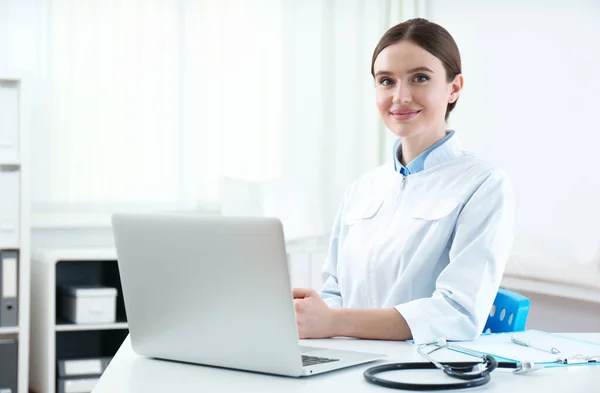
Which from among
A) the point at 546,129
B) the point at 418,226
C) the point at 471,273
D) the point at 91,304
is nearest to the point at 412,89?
the point at 418,226

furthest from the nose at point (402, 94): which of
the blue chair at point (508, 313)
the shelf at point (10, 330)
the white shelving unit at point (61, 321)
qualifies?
the shelf at point (10, 330)

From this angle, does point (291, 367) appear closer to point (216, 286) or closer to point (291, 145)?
point (216, 286)

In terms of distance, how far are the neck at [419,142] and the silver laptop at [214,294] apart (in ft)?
2.02

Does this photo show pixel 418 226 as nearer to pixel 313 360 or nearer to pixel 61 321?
pixel 313 360

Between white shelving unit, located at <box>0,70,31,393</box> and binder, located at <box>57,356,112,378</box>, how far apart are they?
0.43 ft

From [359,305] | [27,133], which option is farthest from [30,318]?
[359,305]

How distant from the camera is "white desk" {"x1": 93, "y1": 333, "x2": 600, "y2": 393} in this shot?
1.05 meters

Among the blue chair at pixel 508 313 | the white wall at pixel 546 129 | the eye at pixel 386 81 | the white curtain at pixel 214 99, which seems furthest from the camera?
the white curtain at pixel 214 99

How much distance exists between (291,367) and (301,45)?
9.22ft

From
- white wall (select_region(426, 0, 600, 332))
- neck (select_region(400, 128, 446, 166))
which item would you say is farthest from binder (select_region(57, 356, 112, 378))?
neck (select_region(400, 128, 446, 166))

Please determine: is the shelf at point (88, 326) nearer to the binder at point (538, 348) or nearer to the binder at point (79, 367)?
the binder at point (79, 367)

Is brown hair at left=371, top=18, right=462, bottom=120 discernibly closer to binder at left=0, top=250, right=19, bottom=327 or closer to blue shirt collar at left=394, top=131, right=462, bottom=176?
blue shirt collar at left=394, top=131, right=462, bottom=176

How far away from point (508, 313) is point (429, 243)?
210 millimetres

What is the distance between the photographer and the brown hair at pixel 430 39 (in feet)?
5.56
